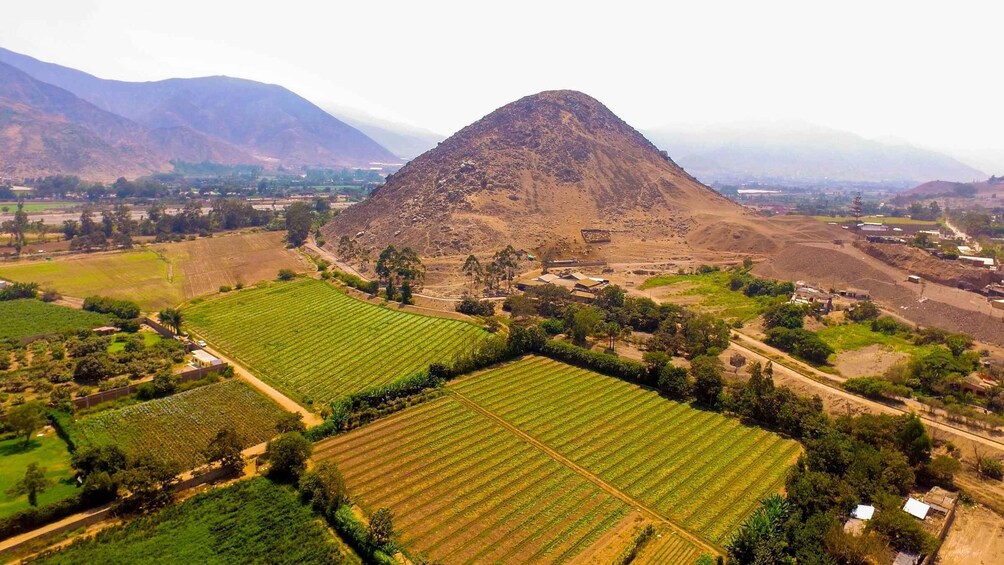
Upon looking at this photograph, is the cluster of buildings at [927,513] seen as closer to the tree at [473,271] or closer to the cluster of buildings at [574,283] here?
the cluster of buildings at [574,283]

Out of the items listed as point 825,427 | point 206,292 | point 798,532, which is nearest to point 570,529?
point 798,532

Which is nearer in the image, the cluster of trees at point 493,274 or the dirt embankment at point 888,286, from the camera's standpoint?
the dirt embankment at point 888,286

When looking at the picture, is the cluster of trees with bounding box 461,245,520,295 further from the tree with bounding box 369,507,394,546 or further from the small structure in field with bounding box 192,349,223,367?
the tree with bounding box 369,507,394,546

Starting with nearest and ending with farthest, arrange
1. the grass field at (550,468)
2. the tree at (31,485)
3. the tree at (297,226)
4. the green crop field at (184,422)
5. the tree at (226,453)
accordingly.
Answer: the grass field at (550,468), the tree at (31,485), the tree at (226,453), the green crop field at (184,422), the tree at (297,226)

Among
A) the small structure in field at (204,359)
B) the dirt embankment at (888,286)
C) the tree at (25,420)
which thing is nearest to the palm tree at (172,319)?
the small structure in field at (204,359)

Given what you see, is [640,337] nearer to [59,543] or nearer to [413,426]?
[413,426]

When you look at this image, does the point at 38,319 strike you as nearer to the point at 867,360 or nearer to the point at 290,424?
the point at 290,424
